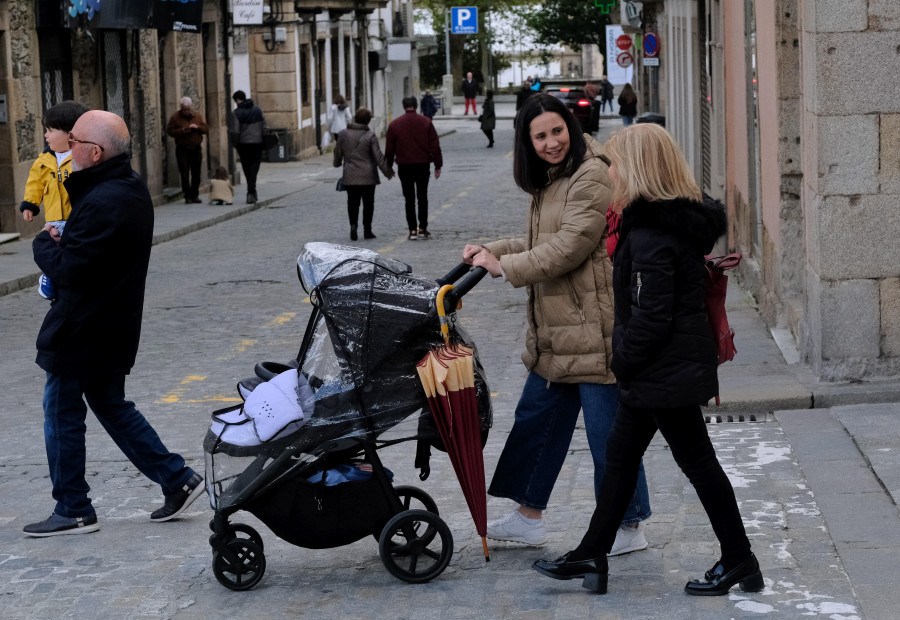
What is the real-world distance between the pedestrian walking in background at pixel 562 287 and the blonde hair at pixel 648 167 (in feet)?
1.39

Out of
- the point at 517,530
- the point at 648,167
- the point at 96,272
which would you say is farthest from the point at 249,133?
the point at 648,167

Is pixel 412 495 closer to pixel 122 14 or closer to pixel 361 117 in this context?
pixel 361 117

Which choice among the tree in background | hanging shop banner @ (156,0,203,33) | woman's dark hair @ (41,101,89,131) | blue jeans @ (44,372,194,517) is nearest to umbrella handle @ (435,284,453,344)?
blue jeans @ (44,372,194,517)

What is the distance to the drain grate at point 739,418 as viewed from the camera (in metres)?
7.99

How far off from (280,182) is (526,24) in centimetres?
5252

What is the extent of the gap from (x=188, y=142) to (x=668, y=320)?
21.3 m

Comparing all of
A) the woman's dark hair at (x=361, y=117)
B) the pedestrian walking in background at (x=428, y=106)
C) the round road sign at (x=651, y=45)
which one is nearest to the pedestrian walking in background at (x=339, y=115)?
the round road sign at (x=651, y=45)

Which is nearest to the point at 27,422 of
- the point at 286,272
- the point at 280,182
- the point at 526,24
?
the point at 286,272

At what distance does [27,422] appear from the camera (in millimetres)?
8727

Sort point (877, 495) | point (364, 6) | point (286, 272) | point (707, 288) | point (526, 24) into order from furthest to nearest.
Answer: point (526, 24), point (364, 6), point (286, 272), point (877, 495), point (707, 288)

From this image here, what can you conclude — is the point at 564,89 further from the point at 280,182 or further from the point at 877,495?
the point at 877,495

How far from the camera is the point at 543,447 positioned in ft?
18.3

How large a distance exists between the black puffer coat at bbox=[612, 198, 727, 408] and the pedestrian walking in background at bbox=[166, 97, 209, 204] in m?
21.1

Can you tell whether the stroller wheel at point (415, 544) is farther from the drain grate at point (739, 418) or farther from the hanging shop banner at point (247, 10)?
the hanging shop banner at point (247, 10)
